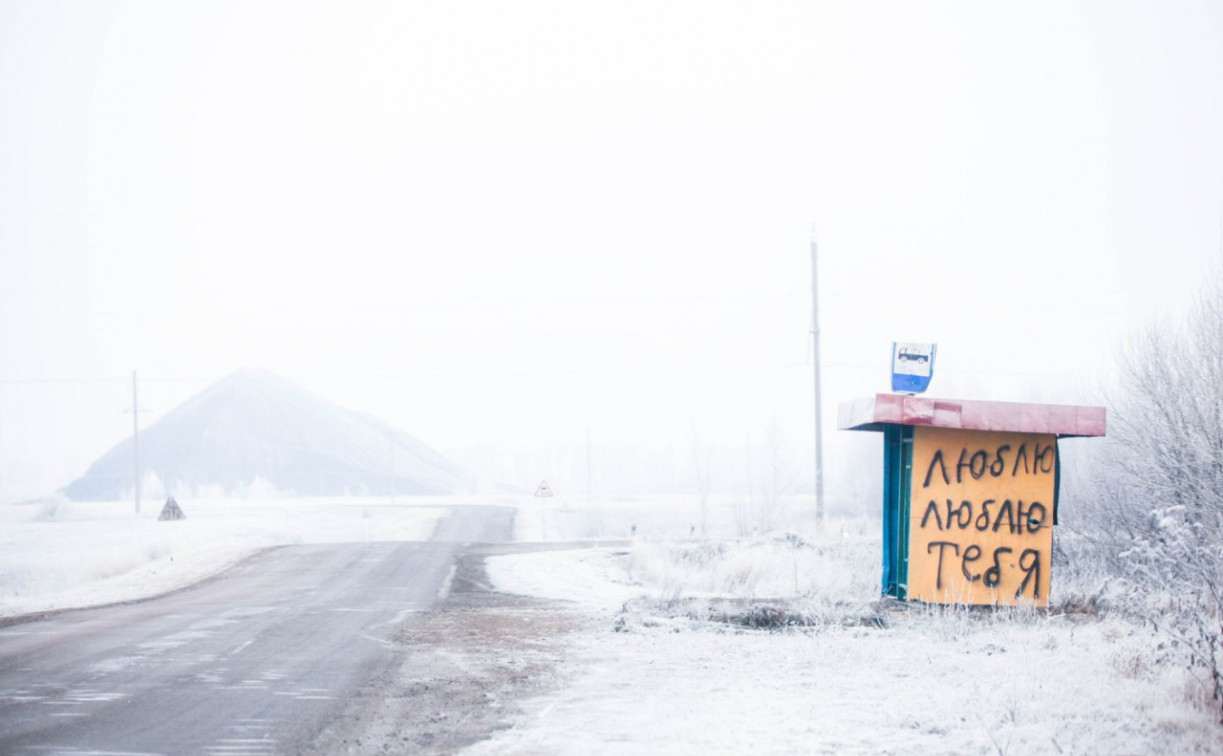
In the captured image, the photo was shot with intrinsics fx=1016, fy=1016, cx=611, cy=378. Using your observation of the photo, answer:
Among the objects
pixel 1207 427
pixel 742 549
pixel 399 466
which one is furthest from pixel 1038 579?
pixel 399 466

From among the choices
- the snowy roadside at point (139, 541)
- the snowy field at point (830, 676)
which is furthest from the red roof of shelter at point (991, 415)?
the snowy roadside at point (139, 541)

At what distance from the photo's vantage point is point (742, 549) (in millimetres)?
29359

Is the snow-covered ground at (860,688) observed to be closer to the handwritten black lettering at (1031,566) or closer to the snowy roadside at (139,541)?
the handwritten black lettering at (1031,566)

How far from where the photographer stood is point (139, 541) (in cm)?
3494

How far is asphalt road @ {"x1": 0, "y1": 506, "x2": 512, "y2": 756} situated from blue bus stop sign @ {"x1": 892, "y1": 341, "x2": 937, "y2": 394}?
7821mm

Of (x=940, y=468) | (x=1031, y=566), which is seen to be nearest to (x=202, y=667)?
Result: (x=940, y=468)

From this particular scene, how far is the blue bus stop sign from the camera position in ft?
47.6

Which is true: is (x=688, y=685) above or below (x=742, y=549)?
above

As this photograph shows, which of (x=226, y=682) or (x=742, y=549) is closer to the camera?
(x=226, y=682)

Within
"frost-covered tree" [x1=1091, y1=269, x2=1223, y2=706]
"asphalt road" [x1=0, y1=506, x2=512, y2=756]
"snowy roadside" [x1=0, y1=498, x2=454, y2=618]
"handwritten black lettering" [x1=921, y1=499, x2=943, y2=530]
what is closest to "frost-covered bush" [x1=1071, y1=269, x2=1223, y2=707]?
"frost-covered tree" [x1=1091, y1=269, x2=1223, y2=706]

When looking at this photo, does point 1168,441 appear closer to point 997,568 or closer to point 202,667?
point 997,568

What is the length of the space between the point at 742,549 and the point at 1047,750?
22586 mm

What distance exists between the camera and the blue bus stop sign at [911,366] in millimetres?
14523

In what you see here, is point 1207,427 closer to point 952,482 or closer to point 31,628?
point 952,482
